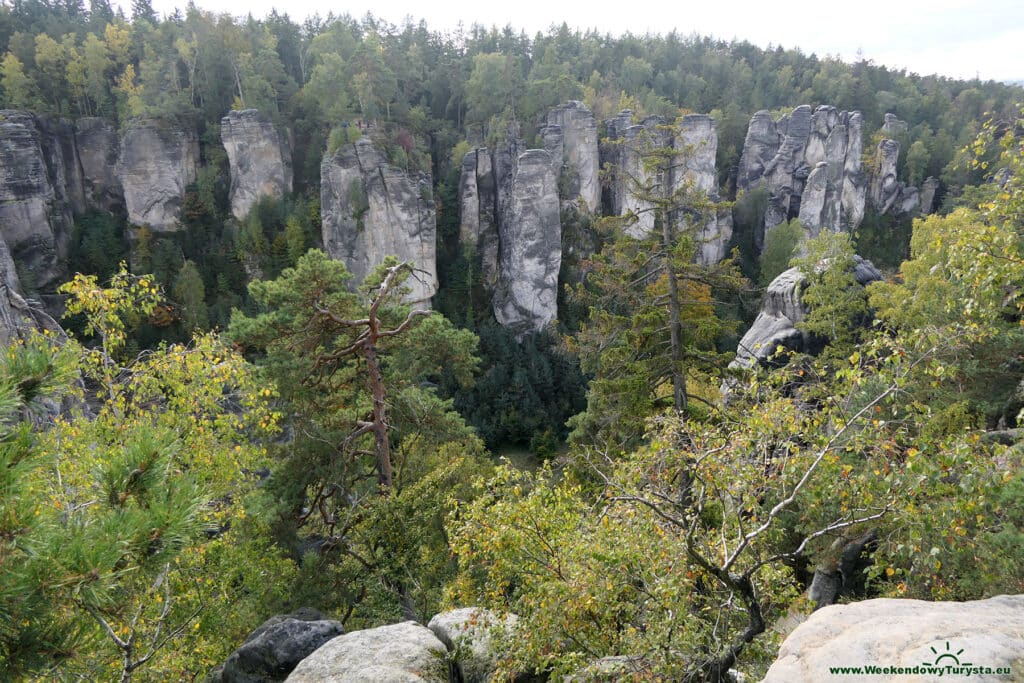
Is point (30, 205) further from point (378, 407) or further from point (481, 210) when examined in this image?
point (378, 407)

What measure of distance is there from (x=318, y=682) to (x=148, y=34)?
170 ft

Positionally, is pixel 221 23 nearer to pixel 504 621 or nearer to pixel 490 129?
pixel 490 129

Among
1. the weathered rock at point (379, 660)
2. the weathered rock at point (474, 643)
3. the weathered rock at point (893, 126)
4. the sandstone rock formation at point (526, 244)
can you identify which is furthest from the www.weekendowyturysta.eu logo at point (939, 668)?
the weathered rock at point (893, 126)

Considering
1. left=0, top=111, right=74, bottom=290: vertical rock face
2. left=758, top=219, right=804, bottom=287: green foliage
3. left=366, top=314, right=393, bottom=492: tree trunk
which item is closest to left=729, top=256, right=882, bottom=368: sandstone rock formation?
left=366, top=314, right=393, bottom=492: tree trunk

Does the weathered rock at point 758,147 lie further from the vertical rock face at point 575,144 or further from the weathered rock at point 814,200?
the vertical rock face at point 575,144

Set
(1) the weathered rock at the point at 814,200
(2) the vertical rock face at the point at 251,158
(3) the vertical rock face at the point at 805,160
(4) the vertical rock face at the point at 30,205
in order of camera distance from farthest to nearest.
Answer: (3) the vertical rock face at the point at 805,160 → (1) the weathered rock at the point at 814,200 → (2) the vertical rock face at the point at 251,158 → (4) the vertical rock face at the point at 30,205

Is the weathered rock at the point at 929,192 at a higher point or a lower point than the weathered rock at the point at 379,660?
higher

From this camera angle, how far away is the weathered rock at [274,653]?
608 centimetres

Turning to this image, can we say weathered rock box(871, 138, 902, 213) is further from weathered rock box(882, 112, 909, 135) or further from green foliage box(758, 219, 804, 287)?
green foliage box(758, 219, 804, 287)

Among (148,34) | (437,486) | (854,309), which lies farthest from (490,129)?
(437,486)

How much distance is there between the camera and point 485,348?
33.8 m

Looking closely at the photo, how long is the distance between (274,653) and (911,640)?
6245 mm

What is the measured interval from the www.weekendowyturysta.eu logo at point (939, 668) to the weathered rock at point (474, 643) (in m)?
2.93

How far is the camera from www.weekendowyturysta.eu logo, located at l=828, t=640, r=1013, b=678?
7.72ft
